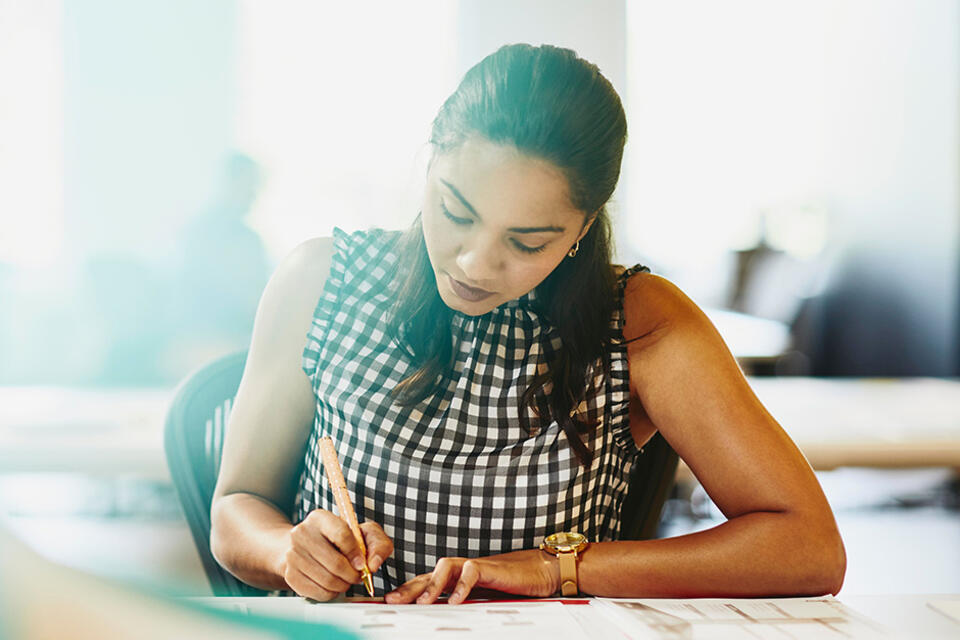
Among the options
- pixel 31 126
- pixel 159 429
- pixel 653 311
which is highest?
pixel 31 126

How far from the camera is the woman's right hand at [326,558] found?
82 cm

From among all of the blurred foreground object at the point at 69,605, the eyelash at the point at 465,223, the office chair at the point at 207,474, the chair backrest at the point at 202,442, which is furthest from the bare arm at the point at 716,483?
the blurred foreground object at the point at 69,605

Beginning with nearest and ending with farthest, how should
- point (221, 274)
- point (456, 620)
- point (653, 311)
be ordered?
Result: point (456, 620), point (653, 311), point (221, 274)

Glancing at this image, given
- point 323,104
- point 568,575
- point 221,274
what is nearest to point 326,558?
point 568,575

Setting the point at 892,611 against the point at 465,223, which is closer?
the point at 892,611

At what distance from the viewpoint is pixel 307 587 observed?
0.83m

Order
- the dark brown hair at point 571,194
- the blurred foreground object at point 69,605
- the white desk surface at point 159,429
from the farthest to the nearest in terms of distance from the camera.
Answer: the white desk surface at point 159,429 < the dark brown hair at point 571,194 < the blurred foreground object at point 69,605

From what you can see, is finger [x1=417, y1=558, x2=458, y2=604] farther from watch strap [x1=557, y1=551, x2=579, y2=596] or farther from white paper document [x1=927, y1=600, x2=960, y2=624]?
white paper document [x1=927, y1=600, x2=960, y2=624]

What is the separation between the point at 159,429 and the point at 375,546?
132cm

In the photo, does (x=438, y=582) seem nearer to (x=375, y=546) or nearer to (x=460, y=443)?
(x=375, y=546)

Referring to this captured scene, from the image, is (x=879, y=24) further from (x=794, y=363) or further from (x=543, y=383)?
(x=543, y=383)

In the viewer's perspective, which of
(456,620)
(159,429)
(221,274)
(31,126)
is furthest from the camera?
(221,274)

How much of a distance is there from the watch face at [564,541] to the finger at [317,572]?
25 centimetres

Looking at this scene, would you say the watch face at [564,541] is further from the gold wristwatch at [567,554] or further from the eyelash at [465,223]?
the eyelash at [465,223]
